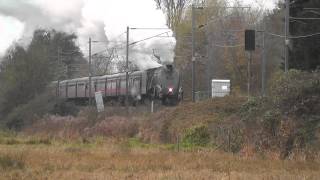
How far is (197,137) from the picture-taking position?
37531mm

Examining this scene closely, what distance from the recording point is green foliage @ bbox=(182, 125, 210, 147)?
3700 centimetres

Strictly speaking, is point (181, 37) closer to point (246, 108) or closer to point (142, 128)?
point (142, 128)

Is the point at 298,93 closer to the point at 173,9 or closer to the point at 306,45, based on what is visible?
the point at 306,45

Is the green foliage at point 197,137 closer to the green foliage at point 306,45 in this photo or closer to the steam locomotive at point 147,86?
the green foliage at point 306,45

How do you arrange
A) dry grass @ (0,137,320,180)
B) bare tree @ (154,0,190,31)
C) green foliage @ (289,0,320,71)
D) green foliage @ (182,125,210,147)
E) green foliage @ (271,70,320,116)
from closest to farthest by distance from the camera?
dry grass @ (0,137,320,180) → green foliage @ (271,70,320,116) → green foliage @ (182,125,210,147) → green foliage @ (289,0,320,71) → bare tree @ (154,0,190,31)

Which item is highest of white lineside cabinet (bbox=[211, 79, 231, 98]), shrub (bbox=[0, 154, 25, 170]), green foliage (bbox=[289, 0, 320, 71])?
green foliage (bbox=[289, 0, 320, 71])

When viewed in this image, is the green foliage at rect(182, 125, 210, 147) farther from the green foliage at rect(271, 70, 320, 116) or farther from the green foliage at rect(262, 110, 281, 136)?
the green foliage at rect(262, 110, 281, 136)

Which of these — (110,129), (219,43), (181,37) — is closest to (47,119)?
(110,129)

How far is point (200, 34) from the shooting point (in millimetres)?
83812

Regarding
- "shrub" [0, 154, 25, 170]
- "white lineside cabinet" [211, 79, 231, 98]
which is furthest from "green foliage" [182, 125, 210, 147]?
"white lineside cabinet" [211, 79, 231, 98]

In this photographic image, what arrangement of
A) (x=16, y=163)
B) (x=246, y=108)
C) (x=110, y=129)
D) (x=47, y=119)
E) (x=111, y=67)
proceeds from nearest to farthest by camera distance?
(x=16, y=163) → (x=246, y=108) → (x=110, y=129) → (x=47, y=119) → (x=111, y=67)

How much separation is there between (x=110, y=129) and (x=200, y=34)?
3394 centimetres

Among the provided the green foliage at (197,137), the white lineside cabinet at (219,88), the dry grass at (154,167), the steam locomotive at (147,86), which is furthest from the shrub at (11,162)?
the white lineside cabinet at (219,88)

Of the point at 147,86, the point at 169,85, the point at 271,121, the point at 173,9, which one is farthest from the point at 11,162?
the point at 173,9
